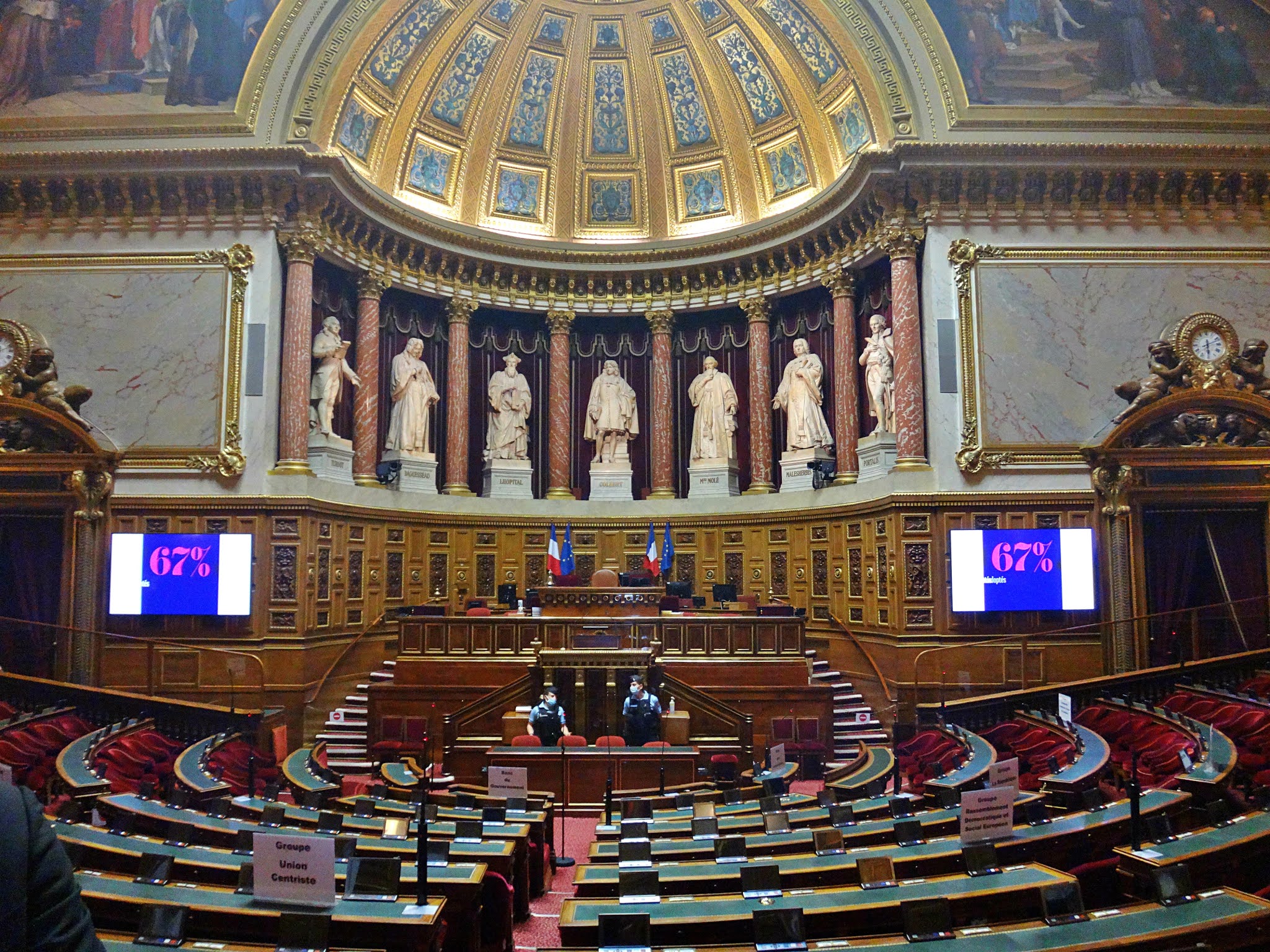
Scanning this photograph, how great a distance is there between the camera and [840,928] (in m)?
5.77

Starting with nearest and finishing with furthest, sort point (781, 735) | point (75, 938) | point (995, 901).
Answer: point (75, 938) < point (995, 901) < point (781, 735)

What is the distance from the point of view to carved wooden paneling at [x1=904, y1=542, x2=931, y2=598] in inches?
725

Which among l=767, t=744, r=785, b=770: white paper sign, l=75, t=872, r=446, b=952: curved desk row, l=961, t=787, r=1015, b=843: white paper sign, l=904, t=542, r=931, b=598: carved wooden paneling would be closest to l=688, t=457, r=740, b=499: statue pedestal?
l=904, t=542, r=931, b=598: carved wooden paneling

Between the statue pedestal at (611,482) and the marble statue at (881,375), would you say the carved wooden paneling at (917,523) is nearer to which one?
the marble statue at (881,375)

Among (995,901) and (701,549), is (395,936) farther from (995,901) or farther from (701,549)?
(701,549)

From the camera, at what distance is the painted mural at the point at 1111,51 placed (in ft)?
63.0

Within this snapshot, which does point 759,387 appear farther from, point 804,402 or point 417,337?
point 417,337

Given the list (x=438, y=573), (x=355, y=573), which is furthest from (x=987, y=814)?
(x=438, y=573)

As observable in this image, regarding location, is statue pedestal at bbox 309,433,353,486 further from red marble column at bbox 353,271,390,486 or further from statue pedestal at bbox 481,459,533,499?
statue pedestal at bbox 481,459,533,499

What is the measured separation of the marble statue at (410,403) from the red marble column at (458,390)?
0.60 metres

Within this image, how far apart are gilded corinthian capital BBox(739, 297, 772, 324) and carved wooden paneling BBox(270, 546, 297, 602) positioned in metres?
12.5

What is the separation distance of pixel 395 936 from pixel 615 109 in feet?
76.9

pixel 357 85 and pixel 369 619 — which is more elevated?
pixel 357 85

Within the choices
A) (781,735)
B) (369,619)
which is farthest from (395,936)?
(369,619)
